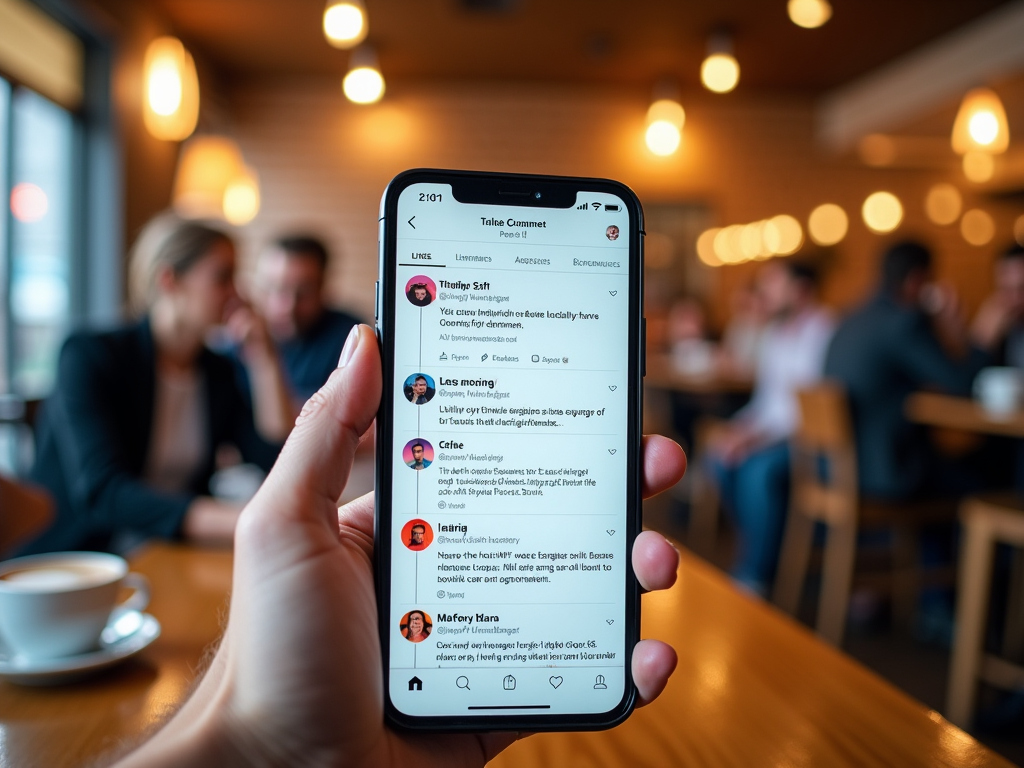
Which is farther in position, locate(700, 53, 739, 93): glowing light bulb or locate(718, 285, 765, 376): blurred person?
locate(718, 285, 765, 376): blurred person

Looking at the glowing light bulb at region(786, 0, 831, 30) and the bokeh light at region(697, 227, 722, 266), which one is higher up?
the glowing light bulb at region(786, 0, 831, 30)

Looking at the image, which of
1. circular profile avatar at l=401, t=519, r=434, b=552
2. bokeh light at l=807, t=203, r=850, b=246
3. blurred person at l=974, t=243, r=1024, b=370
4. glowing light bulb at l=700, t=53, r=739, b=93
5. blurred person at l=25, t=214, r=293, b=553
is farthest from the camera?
bokeh light at l=807, t=203, r=850, b=246

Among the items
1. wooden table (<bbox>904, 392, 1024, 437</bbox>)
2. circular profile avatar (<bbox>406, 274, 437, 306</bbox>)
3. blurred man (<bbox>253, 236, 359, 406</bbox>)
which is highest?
blurred man (<bbox>253, 236, 359, 406</bbox>)

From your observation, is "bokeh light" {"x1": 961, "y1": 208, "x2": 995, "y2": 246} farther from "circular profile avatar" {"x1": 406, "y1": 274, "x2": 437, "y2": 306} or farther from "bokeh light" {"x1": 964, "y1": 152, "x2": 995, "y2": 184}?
"circular profile avatar" {"x1": 406, "y1": 274, "x2": 437, "y2": 306}

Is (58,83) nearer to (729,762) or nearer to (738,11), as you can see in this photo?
(738,11)

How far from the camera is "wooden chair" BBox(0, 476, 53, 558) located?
1173 mm

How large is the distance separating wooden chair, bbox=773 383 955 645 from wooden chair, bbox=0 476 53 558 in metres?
2.49

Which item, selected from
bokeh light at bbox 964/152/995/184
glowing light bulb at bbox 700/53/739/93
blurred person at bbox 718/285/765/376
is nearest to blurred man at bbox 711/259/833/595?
blurred person at bbox 718/285/765/376

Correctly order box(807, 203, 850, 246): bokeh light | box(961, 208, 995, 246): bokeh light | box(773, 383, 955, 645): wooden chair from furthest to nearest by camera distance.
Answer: box(961, 208, 995, 246): bokeh light → box(807, 203, 850, 246): bokeh light → box(773, 383, 955, 645): wooden chair

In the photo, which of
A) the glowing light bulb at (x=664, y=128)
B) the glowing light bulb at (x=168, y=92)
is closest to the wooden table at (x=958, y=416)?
the glowing light bulb at (x=664, y=128)

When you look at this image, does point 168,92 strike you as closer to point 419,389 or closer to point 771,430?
point 771,430

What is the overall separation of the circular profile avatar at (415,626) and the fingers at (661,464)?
206 mm

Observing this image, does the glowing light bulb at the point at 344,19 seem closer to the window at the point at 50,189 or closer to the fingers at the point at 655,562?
the window at the point at 50,189

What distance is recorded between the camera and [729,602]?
937 millimetres
